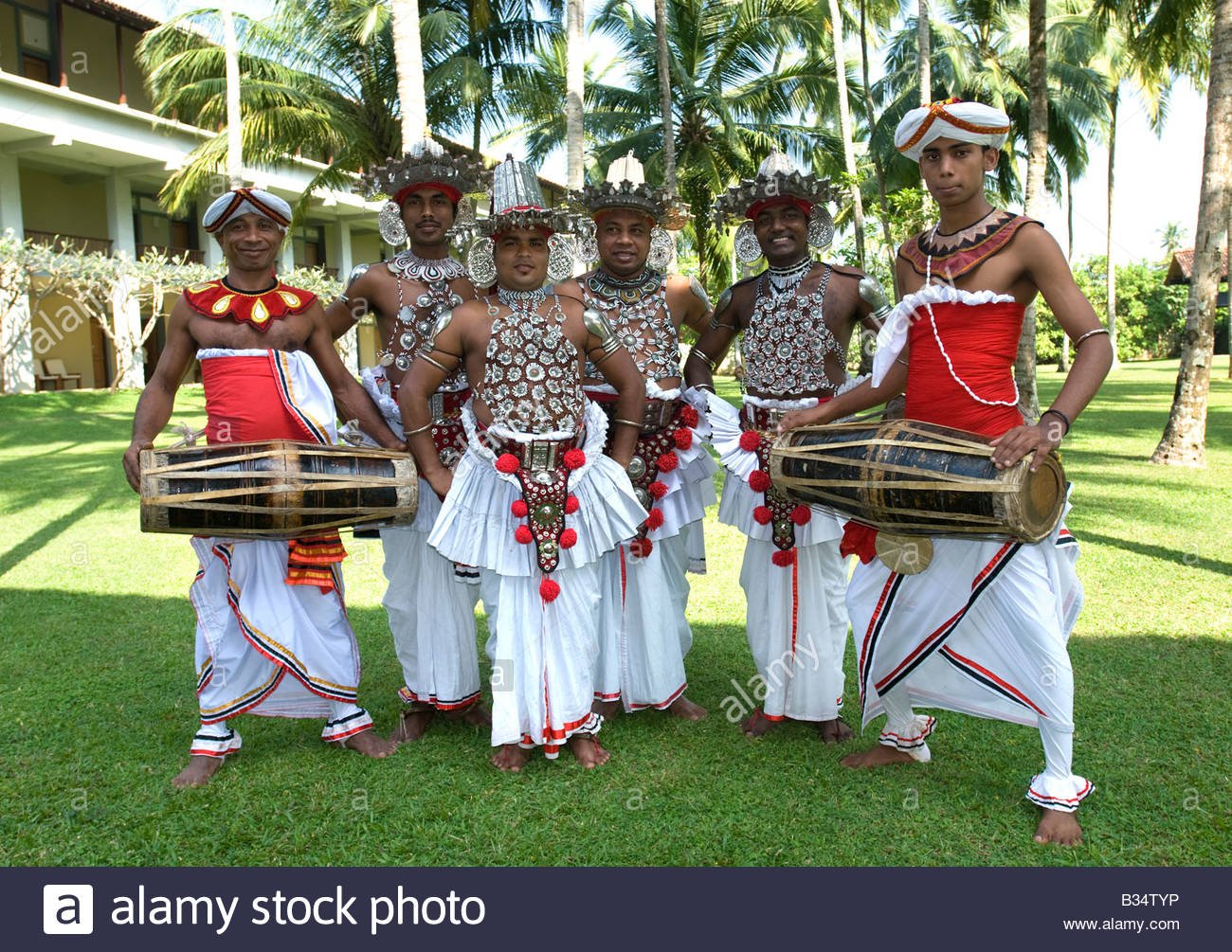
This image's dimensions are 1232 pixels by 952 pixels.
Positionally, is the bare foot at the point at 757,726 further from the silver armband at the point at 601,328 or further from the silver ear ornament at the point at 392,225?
the silver ear ornament at the point at 392,225

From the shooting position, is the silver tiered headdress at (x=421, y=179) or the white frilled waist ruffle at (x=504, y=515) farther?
the silver tiered headdress at (x=421, y=179)

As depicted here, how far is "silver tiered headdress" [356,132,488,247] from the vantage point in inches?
163

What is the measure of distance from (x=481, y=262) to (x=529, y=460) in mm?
773

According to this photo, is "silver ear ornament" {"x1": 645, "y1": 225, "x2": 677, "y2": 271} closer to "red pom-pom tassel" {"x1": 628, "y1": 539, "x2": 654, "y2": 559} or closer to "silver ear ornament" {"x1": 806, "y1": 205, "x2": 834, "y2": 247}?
"silver ear ornament" {"x1": 806, "y1": 205, "x2": 834, "y2": 247}

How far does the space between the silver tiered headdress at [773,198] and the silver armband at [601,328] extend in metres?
0.80

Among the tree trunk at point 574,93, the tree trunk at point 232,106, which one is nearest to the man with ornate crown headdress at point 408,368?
the tree trunk at point 574,93

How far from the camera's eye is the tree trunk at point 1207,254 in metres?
10.0

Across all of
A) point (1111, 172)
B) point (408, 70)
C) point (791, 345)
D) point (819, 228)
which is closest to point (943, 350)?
point (791, 345)

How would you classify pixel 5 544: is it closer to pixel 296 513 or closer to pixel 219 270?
pixel 296 513

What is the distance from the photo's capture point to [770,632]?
14.0 feet

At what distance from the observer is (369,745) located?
4.09 m

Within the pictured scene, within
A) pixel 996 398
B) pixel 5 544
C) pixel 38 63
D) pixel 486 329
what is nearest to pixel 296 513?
pixel 486 329

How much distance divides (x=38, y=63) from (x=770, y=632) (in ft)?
86.7
